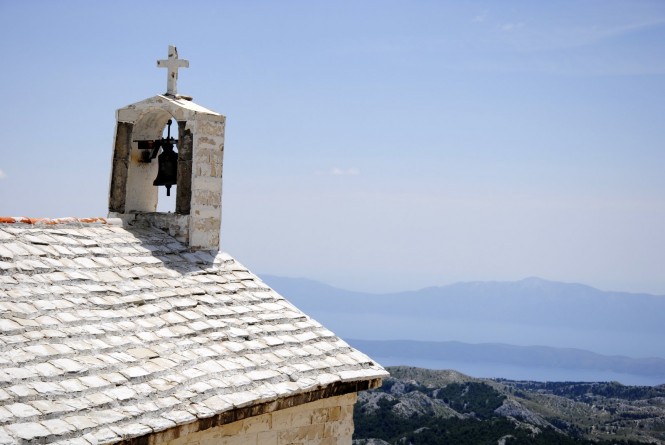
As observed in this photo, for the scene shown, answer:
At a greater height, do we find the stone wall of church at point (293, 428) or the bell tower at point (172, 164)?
the bell tower at point (172, 164)

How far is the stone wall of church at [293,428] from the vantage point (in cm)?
799

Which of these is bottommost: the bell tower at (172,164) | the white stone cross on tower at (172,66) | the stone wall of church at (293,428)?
the stone wall of church at (293,428)

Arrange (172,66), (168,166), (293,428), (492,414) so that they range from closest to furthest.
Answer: (293,428)
(168,166)
(172,66)
(492,414)

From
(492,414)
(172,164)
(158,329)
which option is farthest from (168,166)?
(492,414)

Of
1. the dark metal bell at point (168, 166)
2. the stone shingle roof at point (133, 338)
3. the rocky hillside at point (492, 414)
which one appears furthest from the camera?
the rocky hillside at point (492, 414)

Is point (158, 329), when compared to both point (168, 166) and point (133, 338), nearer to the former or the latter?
point (133, 338)

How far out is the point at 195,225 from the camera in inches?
424

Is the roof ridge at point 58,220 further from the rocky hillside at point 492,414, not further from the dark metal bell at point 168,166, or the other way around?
the rocky hillside at point 492,414

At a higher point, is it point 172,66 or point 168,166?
point 172,66

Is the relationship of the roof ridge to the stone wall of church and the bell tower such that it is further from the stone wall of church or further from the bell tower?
the stone wall of church

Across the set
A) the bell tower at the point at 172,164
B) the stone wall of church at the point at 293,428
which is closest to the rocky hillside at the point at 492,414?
the bell tower at the point at 172,164

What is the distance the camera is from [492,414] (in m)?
33.9

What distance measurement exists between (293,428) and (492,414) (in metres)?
26.3

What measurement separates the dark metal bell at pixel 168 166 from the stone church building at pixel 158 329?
0.06ft
